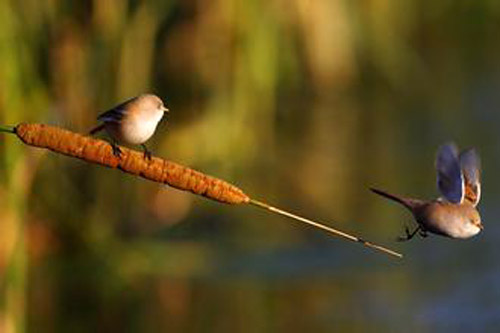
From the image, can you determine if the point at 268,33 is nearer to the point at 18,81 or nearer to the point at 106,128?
the point at 18,81

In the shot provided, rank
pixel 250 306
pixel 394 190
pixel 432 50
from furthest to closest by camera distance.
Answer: pixel 432 50 → pixel 394 190 → pixel 250 306

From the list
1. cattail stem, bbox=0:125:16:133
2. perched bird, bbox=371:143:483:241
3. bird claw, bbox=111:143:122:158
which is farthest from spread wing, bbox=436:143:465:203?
cattail stem, bbox=0:125:16:133

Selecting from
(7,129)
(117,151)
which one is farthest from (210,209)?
(7,129)

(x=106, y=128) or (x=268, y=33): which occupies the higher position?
(x=268, y=33)

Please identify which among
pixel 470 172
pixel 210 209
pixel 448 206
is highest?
pixel 210 209

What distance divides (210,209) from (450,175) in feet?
28.4

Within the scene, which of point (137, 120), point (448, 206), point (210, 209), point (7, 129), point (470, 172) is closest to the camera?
point (7, 129)

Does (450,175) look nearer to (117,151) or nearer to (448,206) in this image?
(448,206)

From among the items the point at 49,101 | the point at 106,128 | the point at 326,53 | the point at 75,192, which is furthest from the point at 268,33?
the point at 106,128

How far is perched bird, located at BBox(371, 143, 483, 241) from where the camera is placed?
194 centimetres

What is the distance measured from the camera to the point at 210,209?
10.6 metres

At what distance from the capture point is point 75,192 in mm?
8992

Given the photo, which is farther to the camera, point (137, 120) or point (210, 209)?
point (210, 209)

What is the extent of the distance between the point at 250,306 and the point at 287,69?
482 cm
